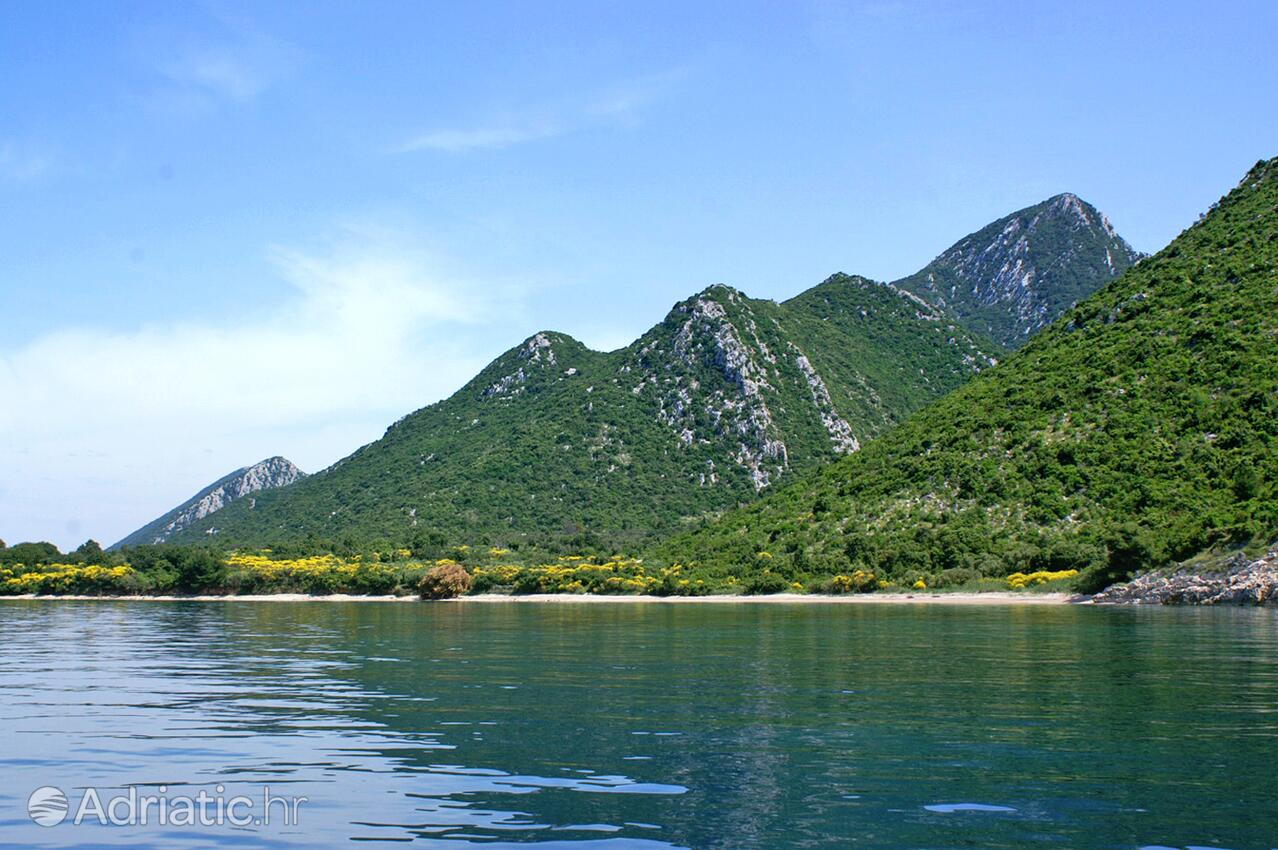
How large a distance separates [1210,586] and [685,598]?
2091 inches

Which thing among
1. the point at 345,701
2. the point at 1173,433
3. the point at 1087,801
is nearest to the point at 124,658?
the point at 345,701

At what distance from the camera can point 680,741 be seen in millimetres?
22328

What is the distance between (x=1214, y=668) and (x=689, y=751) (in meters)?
22.0

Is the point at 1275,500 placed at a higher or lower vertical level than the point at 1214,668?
higher

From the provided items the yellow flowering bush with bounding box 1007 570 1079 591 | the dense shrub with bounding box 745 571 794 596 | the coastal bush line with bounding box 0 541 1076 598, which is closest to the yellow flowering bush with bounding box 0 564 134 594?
the coastal bush line with bounding box 0 541 1076 598

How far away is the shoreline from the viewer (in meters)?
86.4

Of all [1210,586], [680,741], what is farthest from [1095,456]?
[680,741]

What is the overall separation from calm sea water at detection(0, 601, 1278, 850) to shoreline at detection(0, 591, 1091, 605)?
129ft

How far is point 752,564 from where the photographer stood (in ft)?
384

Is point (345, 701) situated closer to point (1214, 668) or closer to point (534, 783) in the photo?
point (534, 783)

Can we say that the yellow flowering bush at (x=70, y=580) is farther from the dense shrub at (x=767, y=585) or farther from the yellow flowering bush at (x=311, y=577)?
the dense shrub at (x=767, y=585)

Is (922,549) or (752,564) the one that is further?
(752,564)

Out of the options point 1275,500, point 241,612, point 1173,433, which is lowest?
point 241,612

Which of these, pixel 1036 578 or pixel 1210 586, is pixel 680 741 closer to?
pixel 1210 586
